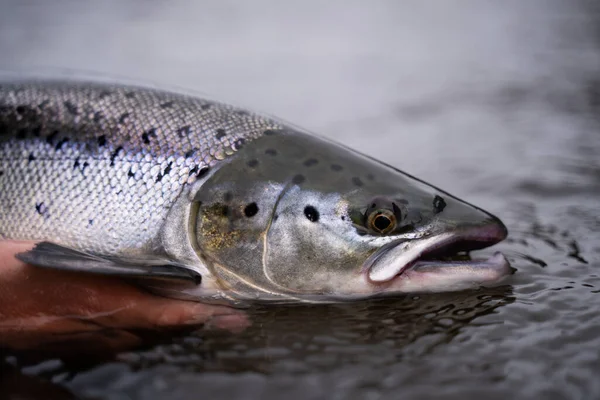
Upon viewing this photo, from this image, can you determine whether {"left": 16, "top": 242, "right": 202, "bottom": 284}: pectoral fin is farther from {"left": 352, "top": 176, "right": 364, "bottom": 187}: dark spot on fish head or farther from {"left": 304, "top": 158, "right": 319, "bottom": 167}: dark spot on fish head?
{"left": 352, "top": 176, "right": 364, "bottom": 187}: dark spot on fish head

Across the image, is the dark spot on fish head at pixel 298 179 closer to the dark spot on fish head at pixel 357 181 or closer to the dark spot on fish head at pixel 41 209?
the dark spot on fish head at pixel 357 181

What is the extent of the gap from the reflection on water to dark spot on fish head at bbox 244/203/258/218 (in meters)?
0.42

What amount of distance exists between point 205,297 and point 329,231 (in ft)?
2.05

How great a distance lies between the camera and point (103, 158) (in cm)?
296

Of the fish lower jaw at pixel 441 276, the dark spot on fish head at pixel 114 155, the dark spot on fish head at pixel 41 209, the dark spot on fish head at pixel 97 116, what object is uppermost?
the dark spot on fish head at pixel 97 116

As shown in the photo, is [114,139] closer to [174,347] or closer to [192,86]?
[174,347]

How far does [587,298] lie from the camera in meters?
2.84

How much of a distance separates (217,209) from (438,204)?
950 millimetres

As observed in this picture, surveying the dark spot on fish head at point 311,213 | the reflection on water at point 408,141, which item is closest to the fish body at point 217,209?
the dark spot on fish head at point 311,213

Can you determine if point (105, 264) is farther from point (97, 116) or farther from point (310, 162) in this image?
point (310, 162)

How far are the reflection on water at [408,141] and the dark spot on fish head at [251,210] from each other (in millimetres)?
417

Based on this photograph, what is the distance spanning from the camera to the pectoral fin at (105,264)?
2609 millimetres

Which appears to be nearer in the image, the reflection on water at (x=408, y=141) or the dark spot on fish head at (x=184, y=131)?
the reflection on water at (x=408, y=141)

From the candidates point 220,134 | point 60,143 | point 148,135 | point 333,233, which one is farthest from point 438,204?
point 60,143
